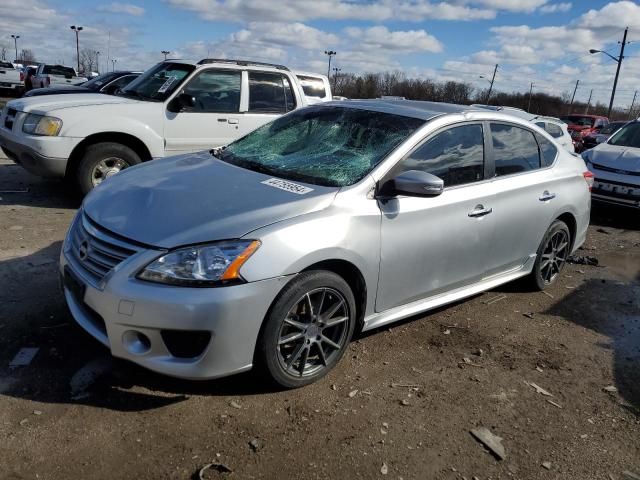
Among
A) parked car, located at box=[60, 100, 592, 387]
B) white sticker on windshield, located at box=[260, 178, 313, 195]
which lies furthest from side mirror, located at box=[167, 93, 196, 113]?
white sticker on windshield, located at box=[260, 178, 313, 195]

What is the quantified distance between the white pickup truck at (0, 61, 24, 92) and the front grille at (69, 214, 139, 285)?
29.1 m

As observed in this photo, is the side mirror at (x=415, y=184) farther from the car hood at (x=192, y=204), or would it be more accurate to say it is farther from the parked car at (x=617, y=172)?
the parked car at (x=617, y=172)

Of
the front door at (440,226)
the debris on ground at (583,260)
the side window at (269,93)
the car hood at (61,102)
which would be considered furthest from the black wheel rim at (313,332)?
the side window at (269,93)

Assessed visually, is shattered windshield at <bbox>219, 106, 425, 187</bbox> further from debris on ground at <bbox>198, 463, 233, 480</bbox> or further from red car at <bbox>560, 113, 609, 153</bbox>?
red car at <bbox>560, 113, 609, 153</bbox>

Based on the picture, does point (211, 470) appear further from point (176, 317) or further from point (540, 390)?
point (540, 390)

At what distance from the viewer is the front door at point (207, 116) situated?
716 centimetres

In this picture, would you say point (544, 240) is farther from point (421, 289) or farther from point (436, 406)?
point (436, 406)

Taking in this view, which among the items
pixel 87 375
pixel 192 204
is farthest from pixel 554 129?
pixel 87 375

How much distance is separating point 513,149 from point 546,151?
2.02 ft

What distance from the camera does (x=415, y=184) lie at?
11.1 ft

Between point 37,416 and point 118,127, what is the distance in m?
4.59

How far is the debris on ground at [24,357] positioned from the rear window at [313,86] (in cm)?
600

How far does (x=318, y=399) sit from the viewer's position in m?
3.26

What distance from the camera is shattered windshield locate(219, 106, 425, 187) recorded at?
3.68 meters
